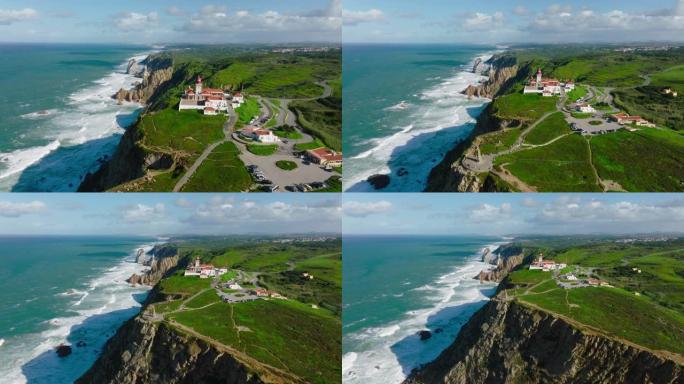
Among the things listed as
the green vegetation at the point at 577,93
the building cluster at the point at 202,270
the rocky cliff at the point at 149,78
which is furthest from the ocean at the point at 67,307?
the green vegetation at the point at 577,93

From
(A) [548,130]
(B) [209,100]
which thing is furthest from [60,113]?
(A) [548,130]

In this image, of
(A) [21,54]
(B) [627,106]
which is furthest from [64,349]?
(B) [627,106]

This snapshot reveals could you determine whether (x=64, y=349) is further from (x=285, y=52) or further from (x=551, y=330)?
(x=551, y=330)

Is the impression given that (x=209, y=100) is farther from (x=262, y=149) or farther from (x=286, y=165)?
(x=286, y=165)

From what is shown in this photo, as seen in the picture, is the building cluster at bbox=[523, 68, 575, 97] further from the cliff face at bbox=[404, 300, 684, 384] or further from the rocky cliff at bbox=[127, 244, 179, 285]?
the rocky cliff at bbox=[127, 244, 179, 285]

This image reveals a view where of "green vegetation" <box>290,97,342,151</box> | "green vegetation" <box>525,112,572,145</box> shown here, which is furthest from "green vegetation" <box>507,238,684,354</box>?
"green vegetation" <box>290,97,342,151</box>

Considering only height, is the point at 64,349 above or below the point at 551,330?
below
